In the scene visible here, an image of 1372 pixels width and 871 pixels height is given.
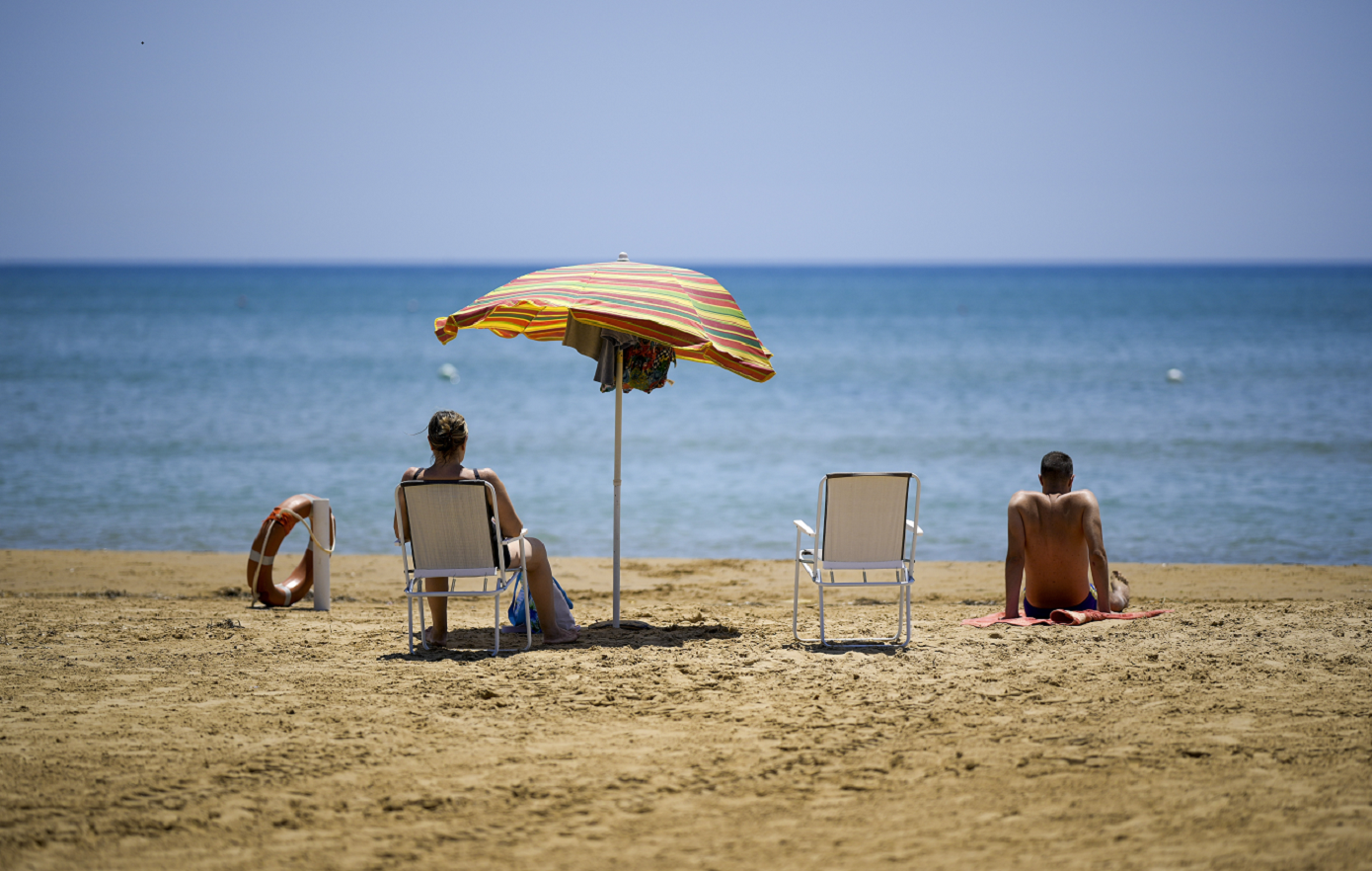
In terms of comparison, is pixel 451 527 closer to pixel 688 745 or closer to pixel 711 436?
pixel 688 745

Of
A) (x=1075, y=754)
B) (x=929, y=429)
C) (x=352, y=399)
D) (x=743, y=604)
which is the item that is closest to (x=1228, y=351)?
(x=929, y=429)

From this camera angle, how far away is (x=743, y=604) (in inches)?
273

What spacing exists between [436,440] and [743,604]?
8.73 feet

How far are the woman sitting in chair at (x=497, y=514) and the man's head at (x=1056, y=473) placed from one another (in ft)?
8.84

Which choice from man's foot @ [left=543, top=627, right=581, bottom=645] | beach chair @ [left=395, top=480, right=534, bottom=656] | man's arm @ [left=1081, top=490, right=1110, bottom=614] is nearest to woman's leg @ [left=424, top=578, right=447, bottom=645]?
beach chair @ [left=395, top=480, right=534, bottom=656]

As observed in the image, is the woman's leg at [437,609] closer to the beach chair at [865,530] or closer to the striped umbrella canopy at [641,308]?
the striped umbrella canopy at [641,308]

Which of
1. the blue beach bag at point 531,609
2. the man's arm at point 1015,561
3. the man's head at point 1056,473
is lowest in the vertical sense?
the blue beach bag at point 531,609

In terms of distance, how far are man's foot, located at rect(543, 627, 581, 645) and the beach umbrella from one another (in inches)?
14.6

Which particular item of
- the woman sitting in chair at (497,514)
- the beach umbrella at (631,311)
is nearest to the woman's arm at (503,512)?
the woman sitting in chair at (497,514)

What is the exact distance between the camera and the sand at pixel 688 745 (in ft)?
10.0

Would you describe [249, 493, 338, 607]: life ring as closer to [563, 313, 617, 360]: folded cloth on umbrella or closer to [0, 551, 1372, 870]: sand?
[0, 551, 1372, 870]: sand

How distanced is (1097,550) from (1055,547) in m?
0.21

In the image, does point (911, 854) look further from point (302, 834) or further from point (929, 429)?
point (929, 429)

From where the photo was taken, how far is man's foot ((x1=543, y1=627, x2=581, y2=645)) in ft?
17.8
